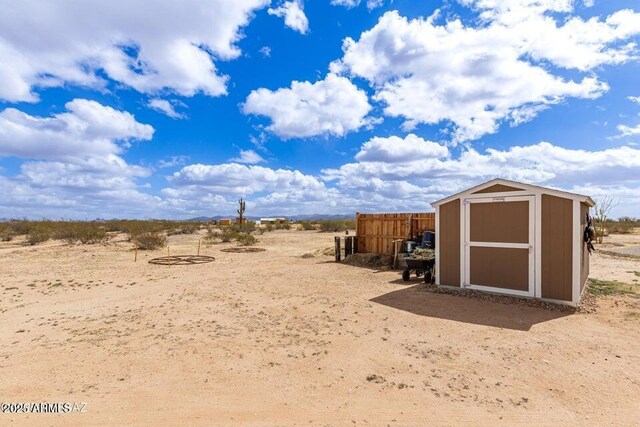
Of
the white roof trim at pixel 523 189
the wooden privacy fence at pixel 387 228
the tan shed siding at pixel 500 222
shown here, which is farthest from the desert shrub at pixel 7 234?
the tan shed siding at pixel 500 222

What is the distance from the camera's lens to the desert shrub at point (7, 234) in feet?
89.5

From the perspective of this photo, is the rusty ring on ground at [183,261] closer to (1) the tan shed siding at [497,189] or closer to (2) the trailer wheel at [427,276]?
(2) the trailer wheel at [427,276]

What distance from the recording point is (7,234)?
93.4ft

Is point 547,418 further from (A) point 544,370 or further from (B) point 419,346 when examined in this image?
(B) point 419,346

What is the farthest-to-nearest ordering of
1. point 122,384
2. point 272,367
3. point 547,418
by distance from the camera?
point 272,367 < point 122,384 < point 547,418

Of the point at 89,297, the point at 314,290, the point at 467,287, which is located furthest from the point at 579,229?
the point at 89,297

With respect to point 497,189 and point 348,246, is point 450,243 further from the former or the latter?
point 348,246

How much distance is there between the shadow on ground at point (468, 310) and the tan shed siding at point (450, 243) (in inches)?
34.4

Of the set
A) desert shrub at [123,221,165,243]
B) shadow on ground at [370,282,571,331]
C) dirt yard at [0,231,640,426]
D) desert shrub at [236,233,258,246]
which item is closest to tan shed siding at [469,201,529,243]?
shadow on ground at [370,282,571,331]

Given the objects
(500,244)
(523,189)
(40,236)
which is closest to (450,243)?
(500,244)

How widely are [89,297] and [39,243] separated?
20.3m

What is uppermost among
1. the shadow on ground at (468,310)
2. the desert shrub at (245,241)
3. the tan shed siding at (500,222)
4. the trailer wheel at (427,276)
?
the tan shed siding at (500,222)

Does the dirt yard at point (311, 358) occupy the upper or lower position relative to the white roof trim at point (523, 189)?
lower

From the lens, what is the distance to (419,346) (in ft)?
18.4
